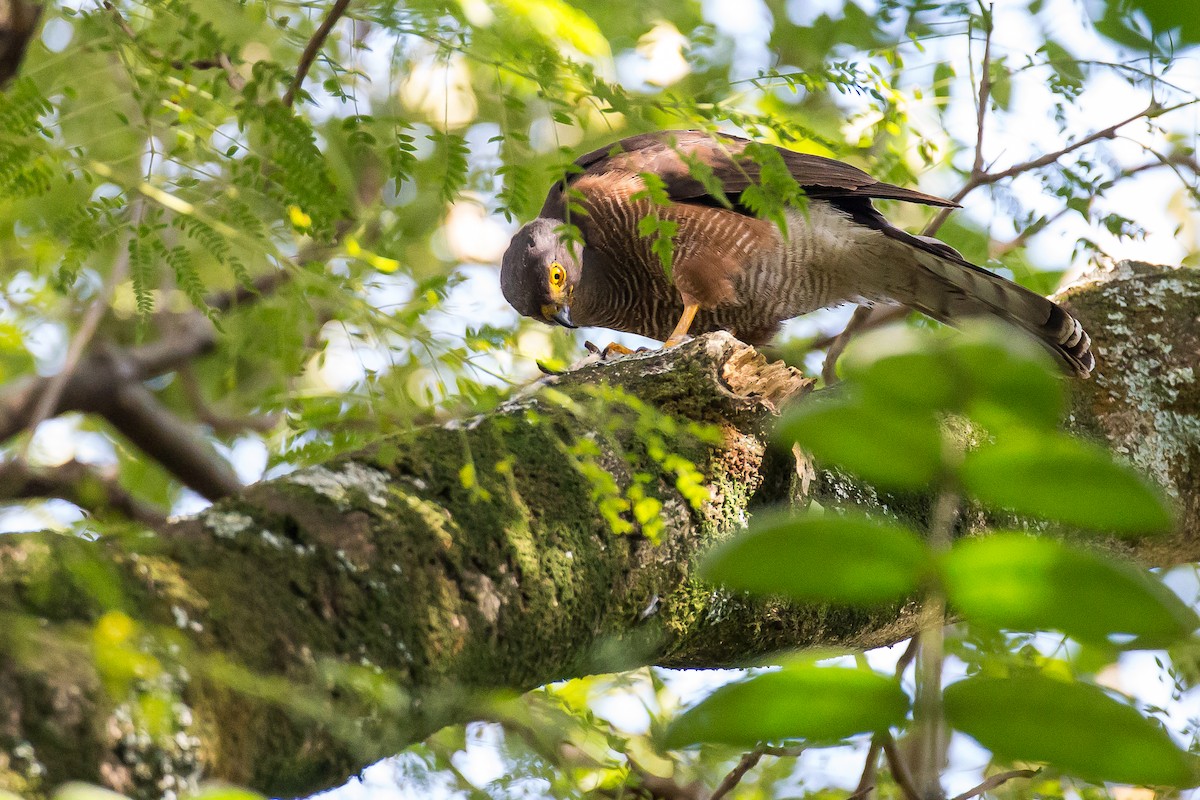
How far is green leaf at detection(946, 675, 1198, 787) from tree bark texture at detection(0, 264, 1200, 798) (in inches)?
31.0

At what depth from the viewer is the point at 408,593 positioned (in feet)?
5.24

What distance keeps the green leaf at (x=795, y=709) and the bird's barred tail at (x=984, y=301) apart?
245 centimetres

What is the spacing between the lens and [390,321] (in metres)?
1.77

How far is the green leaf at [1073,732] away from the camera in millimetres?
620

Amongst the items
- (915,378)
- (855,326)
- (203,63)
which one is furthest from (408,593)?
(855,326)

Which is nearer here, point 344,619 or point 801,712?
point 801,712

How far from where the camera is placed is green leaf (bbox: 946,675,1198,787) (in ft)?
2.03

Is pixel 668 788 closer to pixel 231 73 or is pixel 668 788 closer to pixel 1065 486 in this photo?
pixel 231 73

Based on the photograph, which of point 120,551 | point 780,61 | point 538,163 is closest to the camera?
point 120,551

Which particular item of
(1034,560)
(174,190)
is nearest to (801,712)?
(1034,560)

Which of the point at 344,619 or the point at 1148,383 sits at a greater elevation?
the point at 1148,383

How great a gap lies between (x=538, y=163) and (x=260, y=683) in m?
2.89

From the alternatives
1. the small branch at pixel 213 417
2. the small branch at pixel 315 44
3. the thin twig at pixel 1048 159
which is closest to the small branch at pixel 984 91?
the thin twig at pixel 1048 159

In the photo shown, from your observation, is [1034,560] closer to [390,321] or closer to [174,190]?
[390,321]
